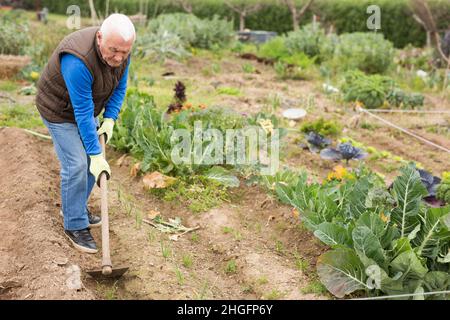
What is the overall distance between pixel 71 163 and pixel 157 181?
1015mm

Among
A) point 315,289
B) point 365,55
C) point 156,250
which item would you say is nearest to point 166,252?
point 156,250

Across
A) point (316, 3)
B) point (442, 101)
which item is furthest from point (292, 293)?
point (316, 3)

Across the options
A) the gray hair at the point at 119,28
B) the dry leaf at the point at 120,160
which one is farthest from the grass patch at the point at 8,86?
the gray hair at the point at 119,28

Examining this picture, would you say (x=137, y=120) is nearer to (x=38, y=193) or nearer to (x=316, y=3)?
(x=38, y=193)

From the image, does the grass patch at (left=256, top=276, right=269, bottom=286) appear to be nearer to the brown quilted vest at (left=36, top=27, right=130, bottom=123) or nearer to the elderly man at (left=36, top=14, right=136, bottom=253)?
the elderly man at (left=36, top=14, right=136, bottom=253)

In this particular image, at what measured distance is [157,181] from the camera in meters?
4.34

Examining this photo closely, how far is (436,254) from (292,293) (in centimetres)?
80

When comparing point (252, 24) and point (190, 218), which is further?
point (252, 24)

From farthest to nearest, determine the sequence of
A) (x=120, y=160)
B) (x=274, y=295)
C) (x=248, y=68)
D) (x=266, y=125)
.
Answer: (x=248, y=68) < (x=266, y=125) < (x=120, y=160) < (x=274, y=295)

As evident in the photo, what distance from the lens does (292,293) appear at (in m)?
3.10

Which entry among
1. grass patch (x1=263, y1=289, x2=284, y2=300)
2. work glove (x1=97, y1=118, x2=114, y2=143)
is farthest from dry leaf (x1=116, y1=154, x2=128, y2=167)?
grass patch (x1=263, y1=289, x2=284, y2=300)

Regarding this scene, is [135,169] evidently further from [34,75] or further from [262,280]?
[34,75]
